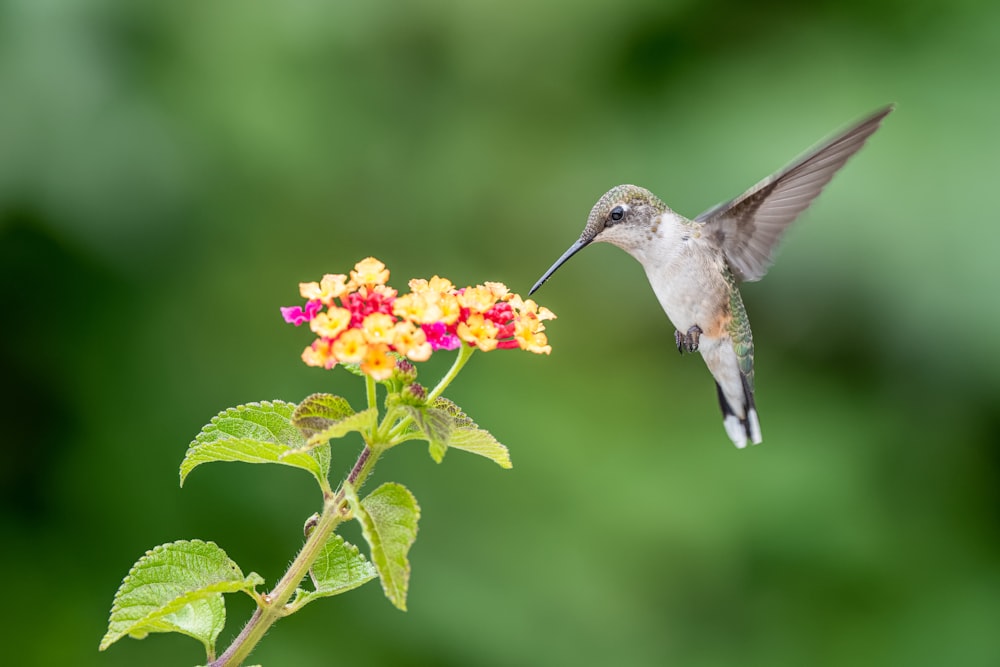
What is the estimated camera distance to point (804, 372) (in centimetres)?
291

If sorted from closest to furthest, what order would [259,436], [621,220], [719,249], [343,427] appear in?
1. [343,427]
2. [259,436]
3. [621,220]
4. [719,249]

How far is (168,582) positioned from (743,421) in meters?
1.31

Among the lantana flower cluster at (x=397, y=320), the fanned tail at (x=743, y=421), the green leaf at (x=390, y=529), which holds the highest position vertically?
the fanned tail at (x=743, y=421)

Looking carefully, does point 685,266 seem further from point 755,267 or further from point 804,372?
point 804,372

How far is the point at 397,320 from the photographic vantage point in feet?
3.68

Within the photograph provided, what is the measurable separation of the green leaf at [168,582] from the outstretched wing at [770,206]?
1.11 metres

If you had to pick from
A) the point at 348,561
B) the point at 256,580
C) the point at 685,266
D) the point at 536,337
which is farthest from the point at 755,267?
the point at 256,580

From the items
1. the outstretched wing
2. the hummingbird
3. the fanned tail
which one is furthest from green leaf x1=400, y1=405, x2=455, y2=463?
the fanned tail

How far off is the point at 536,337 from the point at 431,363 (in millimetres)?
1621

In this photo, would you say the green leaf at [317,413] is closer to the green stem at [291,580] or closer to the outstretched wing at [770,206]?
the green stem at [291,580]

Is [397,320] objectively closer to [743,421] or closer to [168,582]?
[168,582]

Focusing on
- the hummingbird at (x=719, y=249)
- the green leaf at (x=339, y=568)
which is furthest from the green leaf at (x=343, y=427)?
the hummingbird at (x=719, y=249)

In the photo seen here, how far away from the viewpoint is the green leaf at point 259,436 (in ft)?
3.51

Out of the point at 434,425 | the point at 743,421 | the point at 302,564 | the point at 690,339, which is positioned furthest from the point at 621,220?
the point at 302,564
